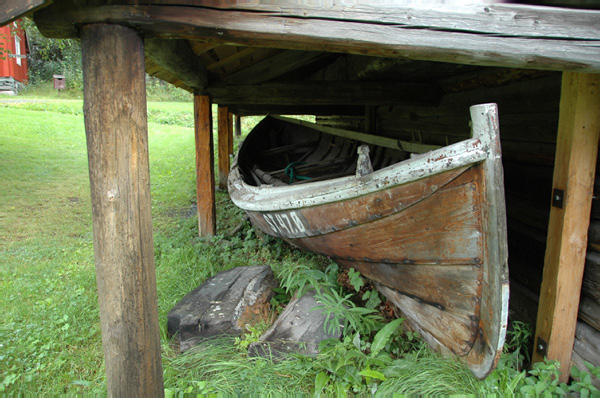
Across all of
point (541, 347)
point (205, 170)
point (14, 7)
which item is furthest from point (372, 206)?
point (205, 170)

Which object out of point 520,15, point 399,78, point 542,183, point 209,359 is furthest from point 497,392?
point 399,78

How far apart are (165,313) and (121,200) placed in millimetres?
1811

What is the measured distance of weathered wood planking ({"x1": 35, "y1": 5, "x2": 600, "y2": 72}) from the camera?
1730 mm

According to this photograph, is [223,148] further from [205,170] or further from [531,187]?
[531,187]

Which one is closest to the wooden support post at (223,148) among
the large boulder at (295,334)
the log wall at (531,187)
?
the log wall at (531,187)

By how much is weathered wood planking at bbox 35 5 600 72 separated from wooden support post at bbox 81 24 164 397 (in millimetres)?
131

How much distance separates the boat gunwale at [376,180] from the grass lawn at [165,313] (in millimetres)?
725

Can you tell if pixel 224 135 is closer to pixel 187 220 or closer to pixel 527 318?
pixel 187 220

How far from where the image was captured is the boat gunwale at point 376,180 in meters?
1.72

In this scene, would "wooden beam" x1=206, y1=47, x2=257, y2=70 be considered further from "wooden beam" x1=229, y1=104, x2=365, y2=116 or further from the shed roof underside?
"wooden beam" x1=229, y1=104, x2=365, y2=116

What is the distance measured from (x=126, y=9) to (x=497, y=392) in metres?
2.86

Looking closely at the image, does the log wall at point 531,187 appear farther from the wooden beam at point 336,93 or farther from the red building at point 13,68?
the red building at point 13,68

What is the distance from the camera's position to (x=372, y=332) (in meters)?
2.91

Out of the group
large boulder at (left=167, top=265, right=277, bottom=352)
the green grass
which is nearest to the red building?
the green grass
